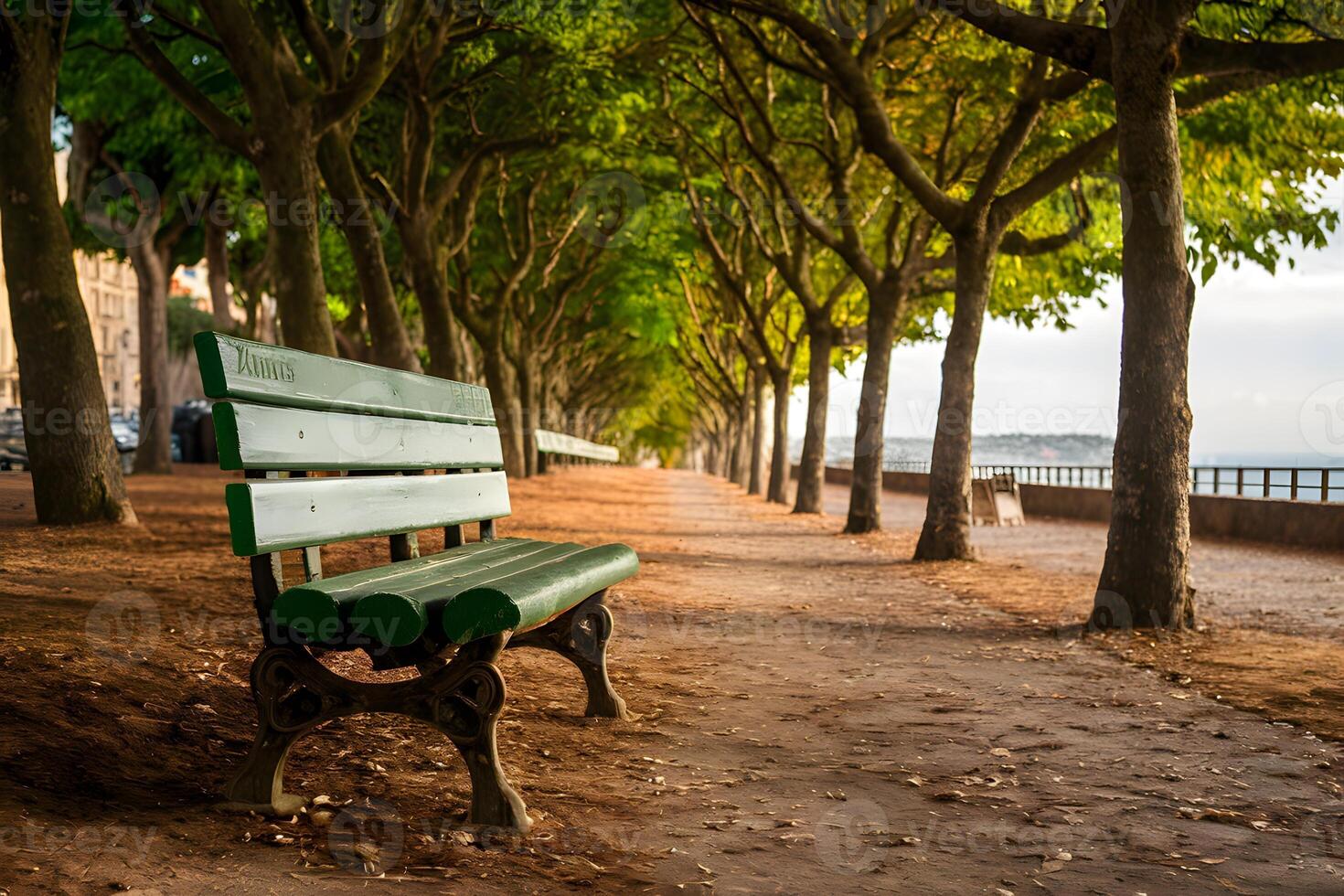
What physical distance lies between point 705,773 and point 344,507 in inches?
61.6

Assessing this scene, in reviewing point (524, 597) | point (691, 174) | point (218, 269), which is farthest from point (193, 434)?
point (524, 597)

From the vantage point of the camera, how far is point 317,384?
4324 mm

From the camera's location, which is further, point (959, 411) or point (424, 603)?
point (959, 411)

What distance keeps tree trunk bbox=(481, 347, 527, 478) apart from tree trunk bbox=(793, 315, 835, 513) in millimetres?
6686

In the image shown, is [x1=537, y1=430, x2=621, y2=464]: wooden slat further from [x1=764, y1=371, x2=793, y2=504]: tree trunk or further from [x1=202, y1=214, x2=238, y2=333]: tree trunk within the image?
[x1=202, y1=214, x2=238, y2=333]: tree trunk

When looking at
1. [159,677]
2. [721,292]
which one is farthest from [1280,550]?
[721,292]

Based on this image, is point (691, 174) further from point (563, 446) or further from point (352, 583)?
point (352, 583)

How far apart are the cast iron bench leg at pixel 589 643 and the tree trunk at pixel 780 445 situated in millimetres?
20263

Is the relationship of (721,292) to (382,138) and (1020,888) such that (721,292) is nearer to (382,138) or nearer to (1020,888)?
(382,138)

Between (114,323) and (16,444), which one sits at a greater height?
(114,323)

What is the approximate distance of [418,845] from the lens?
338cm

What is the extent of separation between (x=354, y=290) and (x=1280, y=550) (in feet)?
60.0

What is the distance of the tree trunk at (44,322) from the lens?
32.6ft

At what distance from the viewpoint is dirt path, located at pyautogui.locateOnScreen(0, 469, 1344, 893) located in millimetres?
3252
